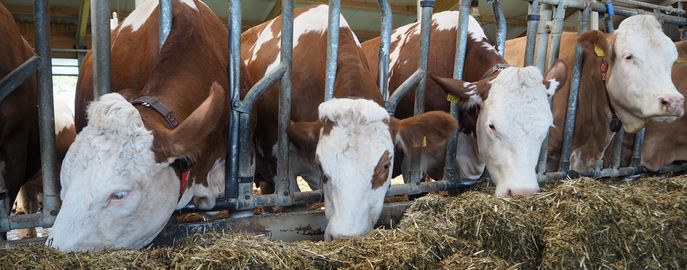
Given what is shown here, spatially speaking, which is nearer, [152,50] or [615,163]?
[152,50]

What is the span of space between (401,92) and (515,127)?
29.7 inches

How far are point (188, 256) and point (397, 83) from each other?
9.65ft

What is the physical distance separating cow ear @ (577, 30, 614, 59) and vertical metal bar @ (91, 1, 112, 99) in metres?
3.72

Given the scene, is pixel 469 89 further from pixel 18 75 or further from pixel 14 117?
pixel 14 117

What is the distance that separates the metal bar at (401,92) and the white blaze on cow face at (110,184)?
4.80 feet

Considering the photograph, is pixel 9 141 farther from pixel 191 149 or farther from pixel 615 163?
pixel 615 163

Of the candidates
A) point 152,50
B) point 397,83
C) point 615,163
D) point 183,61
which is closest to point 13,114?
point 152,50

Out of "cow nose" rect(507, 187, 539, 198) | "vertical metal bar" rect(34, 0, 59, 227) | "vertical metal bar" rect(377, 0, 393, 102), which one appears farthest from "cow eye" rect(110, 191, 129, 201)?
"cow nose" rect(507, 187, 539, 198)

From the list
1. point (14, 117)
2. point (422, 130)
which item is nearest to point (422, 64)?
point (422, 130)

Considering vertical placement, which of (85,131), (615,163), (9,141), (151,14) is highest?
(151,14)

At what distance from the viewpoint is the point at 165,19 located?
2721 mm

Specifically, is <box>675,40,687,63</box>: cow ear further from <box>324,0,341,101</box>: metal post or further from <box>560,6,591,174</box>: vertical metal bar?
<box>324,0,341,101</box>: metal post

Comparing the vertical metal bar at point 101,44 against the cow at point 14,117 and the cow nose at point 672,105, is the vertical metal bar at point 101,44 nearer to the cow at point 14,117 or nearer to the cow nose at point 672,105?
the cow at point 14,117

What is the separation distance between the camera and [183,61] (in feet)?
9.50
